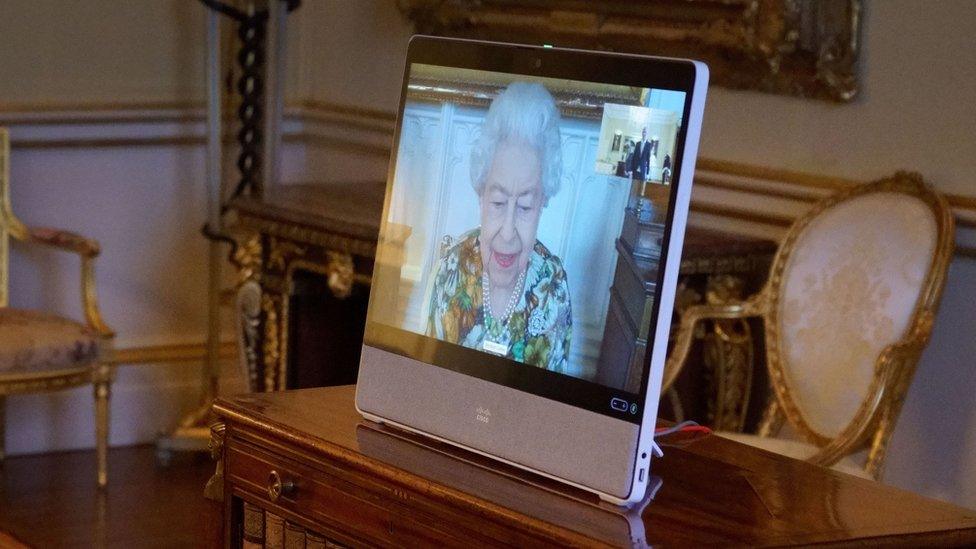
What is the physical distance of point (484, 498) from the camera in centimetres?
160

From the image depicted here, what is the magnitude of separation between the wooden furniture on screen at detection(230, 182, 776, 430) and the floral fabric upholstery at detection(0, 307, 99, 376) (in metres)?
0.51

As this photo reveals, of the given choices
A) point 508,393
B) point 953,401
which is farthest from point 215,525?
point 953,401

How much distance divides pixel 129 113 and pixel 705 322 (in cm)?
217

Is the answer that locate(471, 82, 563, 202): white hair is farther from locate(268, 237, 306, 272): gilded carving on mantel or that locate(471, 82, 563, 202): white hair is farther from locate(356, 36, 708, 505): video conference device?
locate(268, 237, 306, 272): gilded carving on mantel

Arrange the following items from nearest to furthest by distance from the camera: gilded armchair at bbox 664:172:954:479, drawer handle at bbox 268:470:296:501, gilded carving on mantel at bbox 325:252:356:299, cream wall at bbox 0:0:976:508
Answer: drawer handle at bbox 268:470:296:501, gilded armchair at bbox 664:172:954:479, gilded carving on mantel at bbox 325:252:356:299, cream wall at bbox 0:0:976:508

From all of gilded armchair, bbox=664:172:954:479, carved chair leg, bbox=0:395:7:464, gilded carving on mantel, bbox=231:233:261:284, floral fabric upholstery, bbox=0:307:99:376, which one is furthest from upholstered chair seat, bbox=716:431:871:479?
carved chair leg, bbox=0:395:7:464

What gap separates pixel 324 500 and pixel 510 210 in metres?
0.47

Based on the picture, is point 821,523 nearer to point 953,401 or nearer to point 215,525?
point 215,525

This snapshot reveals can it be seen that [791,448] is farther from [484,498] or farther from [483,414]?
[484,498]

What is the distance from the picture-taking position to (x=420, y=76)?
6.20 ft

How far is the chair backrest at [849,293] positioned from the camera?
2820 mm

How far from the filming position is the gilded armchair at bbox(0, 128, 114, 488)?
3.79 meters

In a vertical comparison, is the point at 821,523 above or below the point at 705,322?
above

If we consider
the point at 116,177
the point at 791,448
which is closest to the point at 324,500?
the point at 791,448
